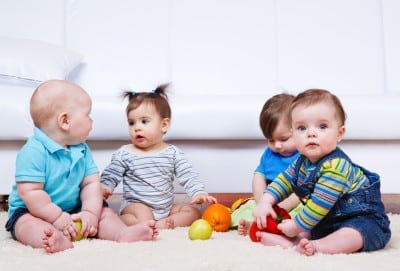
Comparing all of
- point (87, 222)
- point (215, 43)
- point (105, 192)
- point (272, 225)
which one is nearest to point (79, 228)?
point (87, 222)

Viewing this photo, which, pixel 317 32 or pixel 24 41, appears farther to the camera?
pixel 317 32

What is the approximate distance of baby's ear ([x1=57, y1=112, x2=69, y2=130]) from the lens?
1386 millimetres

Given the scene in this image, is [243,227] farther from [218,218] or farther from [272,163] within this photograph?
[272,163]

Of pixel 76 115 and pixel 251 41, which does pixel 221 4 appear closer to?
pixel 251 41

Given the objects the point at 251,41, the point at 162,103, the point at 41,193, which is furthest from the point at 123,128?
the point at 251,41

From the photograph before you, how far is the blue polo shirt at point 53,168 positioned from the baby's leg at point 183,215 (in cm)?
30

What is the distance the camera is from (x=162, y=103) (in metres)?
1.67

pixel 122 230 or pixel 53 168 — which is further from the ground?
pixel 53 168

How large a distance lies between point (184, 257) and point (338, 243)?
326mm

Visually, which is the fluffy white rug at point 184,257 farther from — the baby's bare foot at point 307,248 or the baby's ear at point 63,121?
the baby's ear at point 63,121

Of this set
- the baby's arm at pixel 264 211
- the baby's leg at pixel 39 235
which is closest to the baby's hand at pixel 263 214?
the baby's arm at pixel 264 211

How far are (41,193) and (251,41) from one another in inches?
50.5

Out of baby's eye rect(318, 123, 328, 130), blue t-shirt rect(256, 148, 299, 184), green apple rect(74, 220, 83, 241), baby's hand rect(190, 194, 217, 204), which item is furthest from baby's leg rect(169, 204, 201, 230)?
baby's eye rect(318, 123, 328, 130)

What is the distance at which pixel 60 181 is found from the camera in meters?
1.39
